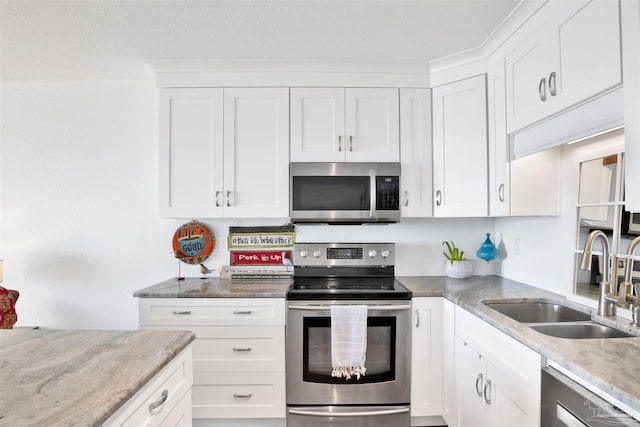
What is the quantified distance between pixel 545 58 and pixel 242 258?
2.22 meters

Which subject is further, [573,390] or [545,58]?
[545,58]

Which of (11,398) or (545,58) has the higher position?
(545,58)

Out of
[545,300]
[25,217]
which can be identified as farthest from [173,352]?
[25,217]

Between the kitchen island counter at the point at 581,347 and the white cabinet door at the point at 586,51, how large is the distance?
0.87m

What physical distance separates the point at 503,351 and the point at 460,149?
1329 millimetres

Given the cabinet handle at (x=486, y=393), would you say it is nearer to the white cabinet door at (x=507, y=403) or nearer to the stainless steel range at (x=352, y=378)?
the white cabinet door at (x=507, y=403)

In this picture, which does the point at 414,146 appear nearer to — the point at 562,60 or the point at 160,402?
the point at 562,60

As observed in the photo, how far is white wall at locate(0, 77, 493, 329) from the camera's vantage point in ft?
9.03

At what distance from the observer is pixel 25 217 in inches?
108

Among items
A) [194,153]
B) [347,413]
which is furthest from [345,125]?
[347,413]

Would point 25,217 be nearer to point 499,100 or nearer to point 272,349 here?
point 272,349

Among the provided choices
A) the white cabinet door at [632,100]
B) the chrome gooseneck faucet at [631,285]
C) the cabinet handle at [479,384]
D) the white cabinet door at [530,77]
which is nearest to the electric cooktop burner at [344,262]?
the cabinet handle at [479,384]

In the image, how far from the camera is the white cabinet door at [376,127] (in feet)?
8.10

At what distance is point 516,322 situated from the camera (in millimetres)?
1510
